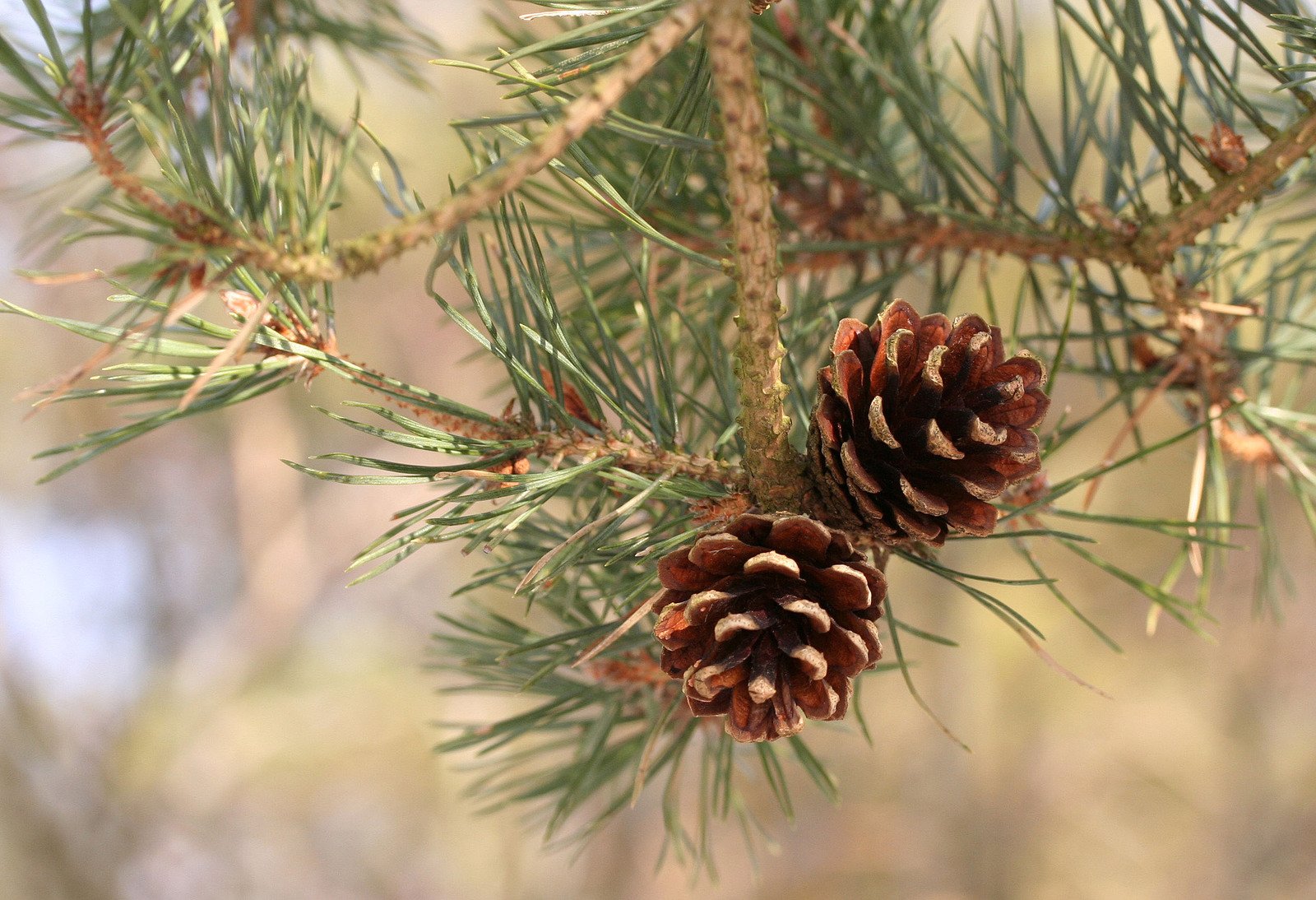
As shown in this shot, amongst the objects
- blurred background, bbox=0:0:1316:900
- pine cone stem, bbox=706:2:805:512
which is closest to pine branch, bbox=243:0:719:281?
pine cone stem, bbox=706:2:805:512

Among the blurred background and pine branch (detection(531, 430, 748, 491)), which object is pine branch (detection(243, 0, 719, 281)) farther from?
the blurred background

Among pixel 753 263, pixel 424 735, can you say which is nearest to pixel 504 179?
pixel 753 263

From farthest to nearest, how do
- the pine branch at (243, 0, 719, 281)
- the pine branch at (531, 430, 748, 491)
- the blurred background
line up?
the blurred background → the pine branch at (531, 430, 748, 491) → the pine branch at (243, 0, 719, 281)

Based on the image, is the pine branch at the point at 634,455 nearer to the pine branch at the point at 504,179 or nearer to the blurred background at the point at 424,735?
the pine branch at the point at 504,179

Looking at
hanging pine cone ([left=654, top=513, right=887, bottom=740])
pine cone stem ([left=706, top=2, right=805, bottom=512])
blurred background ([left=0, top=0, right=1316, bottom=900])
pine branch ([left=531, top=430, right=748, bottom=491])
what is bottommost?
blurred background ([left=0, top=0, right=1316, bottom=900])

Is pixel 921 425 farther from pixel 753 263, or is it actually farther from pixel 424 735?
pixel 424 735

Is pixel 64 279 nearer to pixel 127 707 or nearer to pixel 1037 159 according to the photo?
pixel 1037 159

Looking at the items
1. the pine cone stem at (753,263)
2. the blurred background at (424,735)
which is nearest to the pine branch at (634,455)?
the pine cone stem at (753,263)

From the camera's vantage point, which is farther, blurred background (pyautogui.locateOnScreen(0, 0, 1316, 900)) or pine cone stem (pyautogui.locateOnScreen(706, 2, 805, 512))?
blurred background (pyautogui.locateOnScreen(0, 0, 1316, 900))
